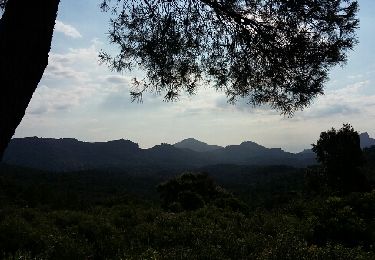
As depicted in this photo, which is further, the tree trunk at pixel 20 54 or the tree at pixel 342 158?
the tree at pixel 342 158

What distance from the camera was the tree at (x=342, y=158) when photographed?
35.1 metres

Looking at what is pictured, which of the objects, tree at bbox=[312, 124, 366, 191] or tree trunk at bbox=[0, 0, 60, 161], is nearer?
tree trunk at bbox=[0, 0, 60, 161]

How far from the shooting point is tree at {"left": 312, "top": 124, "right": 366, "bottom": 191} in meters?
35.1

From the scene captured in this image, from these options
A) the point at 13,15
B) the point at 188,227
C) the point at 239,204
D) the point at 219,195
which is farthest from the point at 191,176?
the point at 13,15

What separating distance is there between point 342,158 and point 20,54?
1432 inches

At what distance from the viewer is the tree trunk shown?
331 centimetres

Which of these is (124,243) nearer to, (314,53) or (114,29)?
(114,29)

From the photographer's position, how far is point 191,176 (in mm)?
40469

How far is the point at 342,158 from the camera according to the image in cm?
3631

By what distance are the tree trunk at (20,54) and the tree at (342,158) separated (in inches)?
1341

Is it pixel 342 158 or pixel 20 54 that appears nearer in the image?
pixel 20 54

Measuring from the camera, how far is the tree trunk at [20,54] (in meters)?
3.31

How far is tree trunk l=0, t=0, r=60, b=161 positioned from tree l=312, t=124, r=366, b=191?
3406 cm

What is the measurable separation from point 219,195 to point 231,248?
27.2 metres
